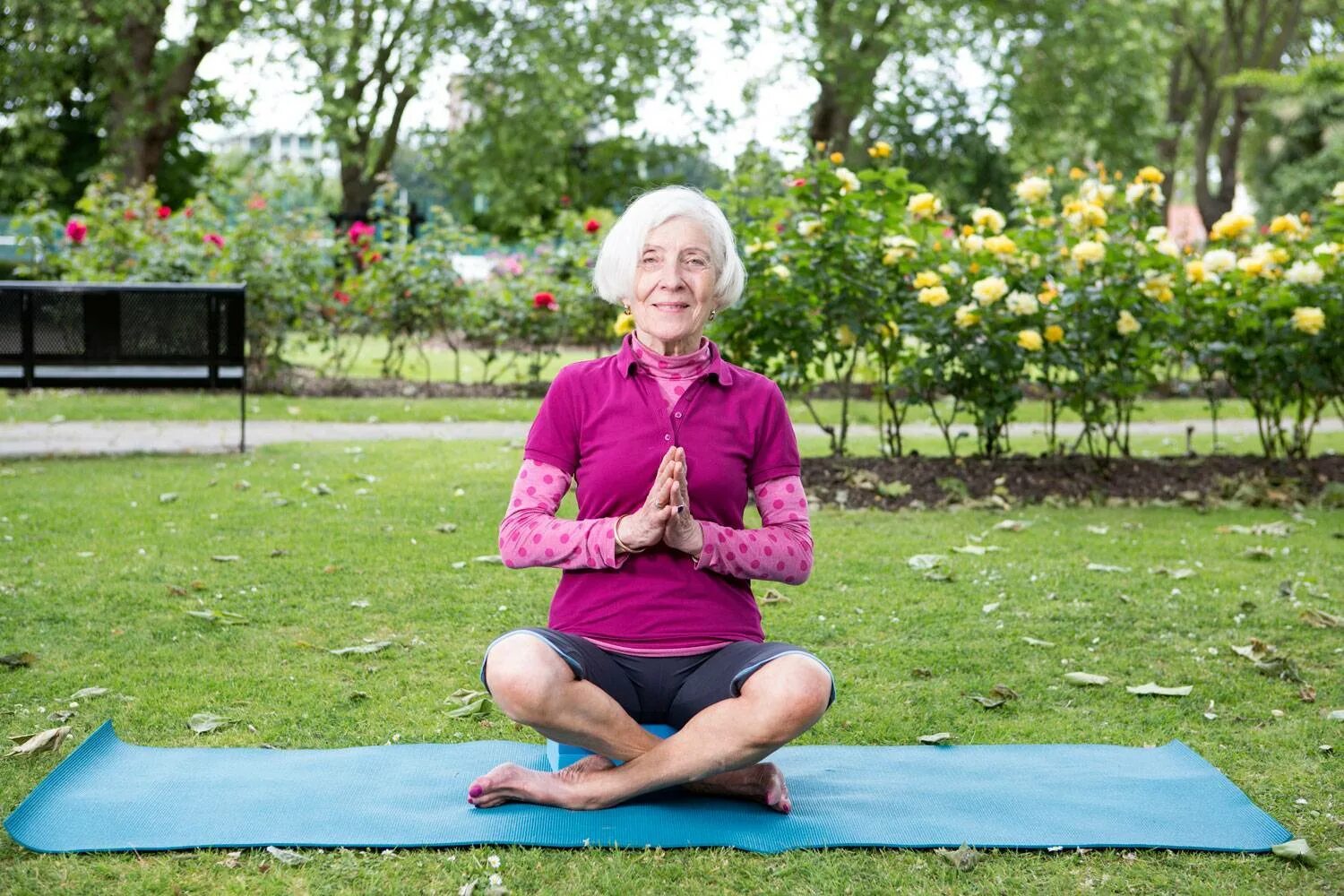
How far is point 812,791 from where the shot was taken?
130 inches

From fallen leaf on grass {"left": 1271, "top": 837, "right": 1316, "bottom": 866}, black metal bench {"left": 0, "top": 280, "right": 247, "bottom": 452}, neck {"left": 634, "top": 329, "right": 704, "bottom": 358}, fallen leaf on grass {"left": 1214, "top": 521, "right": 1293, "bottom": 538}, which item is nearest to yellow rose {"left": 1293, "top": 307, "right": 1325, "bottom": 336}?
fallen leaf on grass {"left": 1214, "top": 521, "right": 1293, "bottom": 538}

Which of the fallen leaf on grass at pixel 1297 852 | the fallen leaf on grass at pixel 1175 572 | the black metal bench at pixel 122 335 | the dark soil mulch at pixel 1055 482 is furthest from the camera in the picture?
the black metal bench at pixel 122 335

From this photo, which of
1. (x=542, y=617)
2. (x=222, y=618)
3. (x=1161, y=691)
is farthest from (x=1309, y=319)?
(x=222, y=618)

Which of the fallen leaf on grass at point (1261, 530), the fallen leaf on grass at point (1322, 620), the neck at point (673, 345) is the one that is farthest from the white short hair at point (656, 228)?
the fallen leaf on grass at point (1261, 530)

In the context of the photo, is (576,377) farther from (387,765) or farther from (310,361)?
(310,361)

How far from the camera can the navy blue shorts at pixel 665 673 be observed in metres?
3.06

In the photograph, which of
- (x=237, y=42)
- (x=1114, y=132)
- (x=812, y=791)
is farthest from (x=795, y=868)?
(x=1114, y=132)

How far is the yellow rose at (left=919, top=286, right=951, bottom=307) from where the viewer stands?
23.1ft

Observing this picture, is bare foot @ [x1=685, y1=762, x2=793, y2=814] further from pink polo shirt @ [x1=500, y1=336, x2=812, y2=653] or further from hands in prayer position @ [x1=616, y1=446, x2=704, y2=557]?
hands in prayer position @ [x1=616, y1=446, x2=704, y2=557]

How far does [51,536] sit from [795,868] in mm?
4202

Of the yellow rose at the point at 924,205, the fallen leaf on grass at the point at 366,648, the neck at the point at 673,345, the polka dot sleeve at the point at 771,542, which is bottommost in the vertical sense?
the fallen leaf on grass at the point at 366,648

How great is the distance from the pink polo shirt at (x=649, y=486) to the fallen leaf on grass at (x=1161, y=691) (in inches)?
59.0

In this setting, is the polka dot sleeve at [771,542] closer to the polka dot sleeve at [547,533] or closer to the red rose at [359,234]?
the polka dot sleeve at [547,533]

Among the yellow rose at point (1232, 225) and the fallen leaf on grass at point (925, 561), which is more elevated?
the yellow rose at point (1232, 225)
